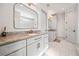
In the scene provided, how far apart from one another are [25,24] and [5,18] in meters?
0.83

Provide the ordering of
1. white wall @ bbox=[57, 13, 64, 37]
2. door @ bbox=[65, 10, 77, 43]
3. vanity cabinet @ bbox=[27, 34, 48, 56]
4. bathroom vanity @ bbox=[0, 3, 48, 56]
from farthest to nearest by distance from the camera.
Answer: white wall @ bbox=[57, 13, 64, 37], door @ bbox=[65, 10, 77, 43], vanity cabinet @ bbox=[27, 34, 48, 56], bathroom vanity @ bbox=[0, 3, 48, 56]

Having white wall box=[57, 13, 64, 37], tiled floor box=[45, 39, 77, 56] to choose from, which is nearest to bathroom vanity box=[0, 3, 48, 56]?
tiled floor box=[45, 39, 77, 56]

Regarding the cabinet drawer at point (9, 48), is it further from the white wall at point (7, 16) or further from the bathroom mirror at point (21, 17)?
the bathroom mirror at point (21, 17)

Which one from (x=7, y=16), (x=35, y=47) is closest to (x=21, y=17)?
(x=7, y=16)

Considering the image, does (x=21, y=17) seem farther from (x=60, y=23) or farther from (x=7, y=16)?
(x=60, y=23)

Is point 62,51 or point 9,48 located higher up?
point 9,48

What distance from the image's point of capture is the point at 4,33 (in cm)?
167

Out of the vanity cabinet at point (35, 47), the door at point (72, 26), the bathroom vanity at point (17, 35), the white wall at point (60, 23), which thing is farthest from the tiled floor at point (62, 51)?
the white wall at point (60, 23)

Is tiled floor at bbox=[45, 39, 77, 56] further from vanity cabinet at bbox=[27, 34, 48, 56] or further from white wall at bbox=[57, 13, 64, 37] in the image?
white wall at bbox=[57, 13, 64, 37]

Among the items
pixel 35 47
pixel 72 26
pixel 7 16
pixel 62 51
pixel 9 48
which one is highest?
pixel 7 16

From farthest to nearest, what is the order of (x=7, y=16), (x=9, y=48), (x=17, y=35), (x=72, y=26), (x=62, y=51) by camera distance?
(x=72, y=26)
(x=62, y=51)
(x=17, y=35)
(x=7, y=16)
(x=9, y=48)

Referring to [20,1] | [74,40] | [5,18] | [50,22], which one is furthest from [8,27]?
[50,22]

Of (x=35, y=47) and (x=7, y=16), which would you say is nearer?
(x=7, y=16)

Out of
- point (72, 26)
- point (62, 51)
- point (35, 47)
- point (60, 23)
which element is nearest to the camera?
point (35, 47)
